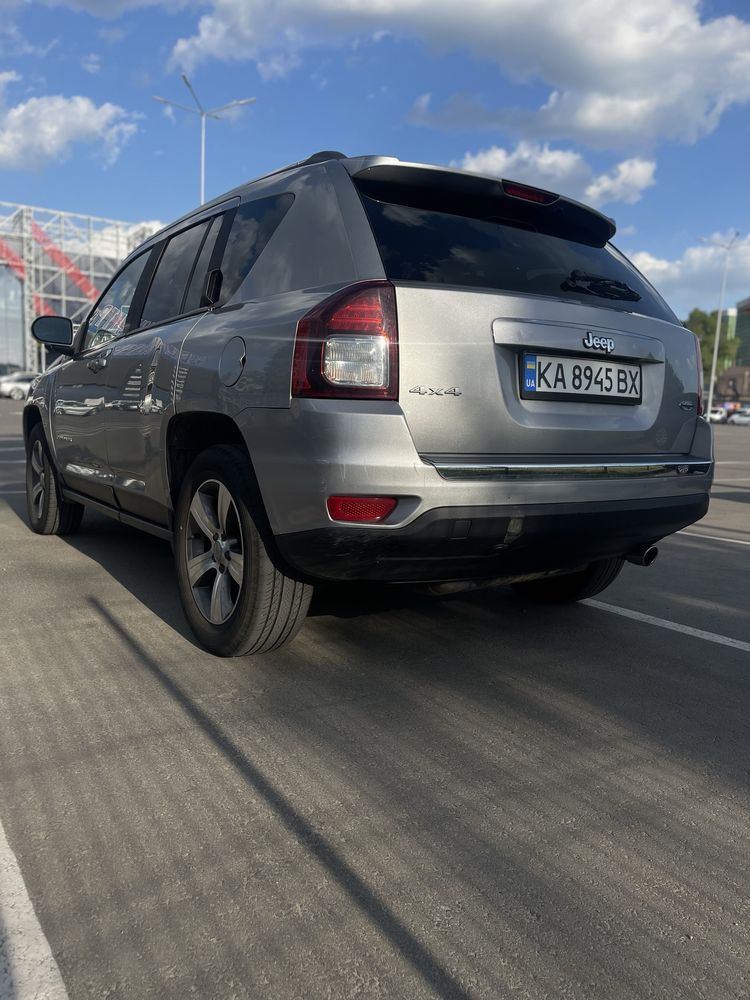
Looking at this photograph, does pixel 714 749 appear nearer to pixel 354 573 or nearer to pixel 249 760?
pixel 354 573

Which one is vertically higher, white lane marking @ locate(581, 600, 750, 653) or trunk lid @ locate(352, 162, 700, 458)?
trunk lid @ locate(352, 162, 700, 458)

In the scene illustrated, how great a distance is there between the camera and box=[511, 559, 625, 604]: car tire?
13.3 ft

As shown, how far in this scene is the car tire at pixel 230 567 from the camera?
2971 mm

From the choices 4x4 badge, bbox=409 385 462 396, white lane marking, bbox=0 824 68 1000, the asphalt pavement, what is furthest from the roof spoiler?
white lane marking, bbox=0 824 68 1000

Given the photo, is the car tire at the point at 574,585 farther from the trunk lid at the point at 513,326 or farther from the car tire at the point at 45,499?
the car tire at the point at 45,499

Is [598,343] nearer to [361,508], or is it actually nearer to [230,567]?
[361,508]

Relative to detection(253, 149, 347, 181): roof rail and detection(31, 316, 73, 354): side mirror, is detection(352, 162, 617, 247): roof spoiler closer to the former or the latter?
detection(253, 149, 347, 181): roof rail

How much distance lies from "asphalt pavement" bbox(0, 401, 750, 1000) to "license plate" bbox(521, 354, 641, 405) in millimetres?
1061

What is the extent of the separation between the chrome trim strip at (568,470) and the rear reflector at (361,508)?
19cm

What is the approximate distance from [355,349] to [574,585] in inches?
83.3

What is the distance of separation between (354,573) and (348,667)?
25.6 inches

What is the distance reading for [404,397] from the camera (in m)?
2.57

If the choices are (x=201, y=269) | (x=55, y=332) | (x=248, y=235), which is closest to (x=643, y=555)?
(x=248, y=235)

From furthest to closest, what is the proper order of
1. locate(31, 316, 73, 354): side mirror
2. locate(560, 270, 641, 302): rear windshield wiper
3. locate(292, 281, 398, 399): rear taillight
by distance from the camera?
locate(31, 316, 73, 354): side mirror → locate(560, 270, 641, 302): rear windshield wiper → locate(292, 281, 398, 399): rear taillight
